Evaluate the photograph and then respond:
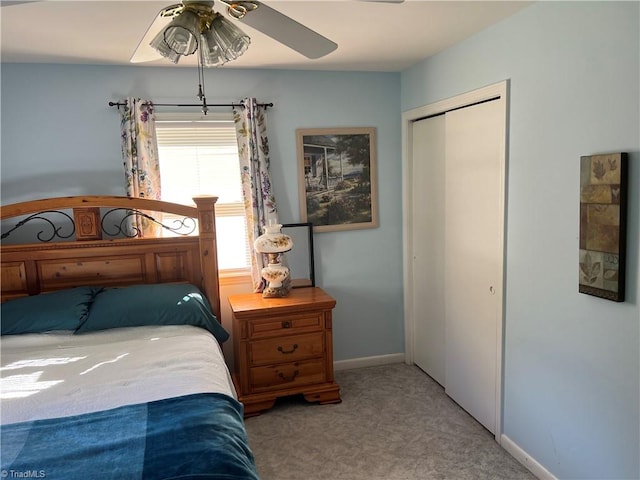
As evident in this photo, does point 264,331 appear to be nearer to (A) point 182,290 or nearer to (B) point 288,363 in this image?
(B) point 288,363

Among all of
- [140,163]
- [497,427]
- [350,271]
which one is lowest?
[497,427]

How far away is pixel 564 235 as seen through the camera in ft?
7.27

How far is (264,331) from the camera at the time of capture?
3.22 m

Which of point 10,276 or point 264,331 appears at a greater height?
point 10,276

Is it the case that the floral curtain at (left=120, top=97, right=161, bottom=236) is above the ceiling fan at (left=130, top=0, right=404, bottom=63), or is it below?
below

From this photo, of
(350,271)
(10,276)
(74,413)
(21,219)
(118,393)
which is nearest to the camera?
(74,413)

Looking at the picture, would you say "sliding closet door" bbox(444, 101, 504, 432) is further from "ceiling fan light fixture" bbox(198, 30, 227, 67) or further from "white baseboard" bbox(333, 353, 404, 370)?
"ceiling fan light fixture" bbox(198, 30, 227, 67)

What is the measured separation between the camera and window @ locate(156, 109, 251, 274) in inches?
134

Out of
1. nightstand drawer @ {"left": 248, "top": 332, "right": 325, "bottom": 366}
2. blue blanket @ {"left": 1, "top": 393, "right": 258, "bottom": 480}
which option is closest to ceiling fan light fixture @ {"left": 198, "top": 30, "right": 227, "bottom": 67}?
blue blanket @ {"left": 1, "top": 393, "right": 258, "bottom": 480}

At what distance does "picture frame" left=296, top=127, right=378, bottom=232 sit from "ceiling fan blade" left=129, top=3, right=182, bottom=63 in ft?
5.81

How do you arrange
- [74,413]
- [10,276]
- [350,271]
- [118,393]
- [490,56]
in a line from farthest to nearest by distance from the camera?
[350,271] → [10,276] → [490,56] → [118,393] → [74,413]

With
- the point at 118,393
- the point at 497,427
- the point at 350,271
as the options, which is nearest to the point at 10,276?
the point at 118,393

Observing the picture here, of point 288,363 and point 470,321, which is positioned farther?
point 288,363

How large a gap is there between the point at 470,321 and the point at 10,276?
293 centimetres
